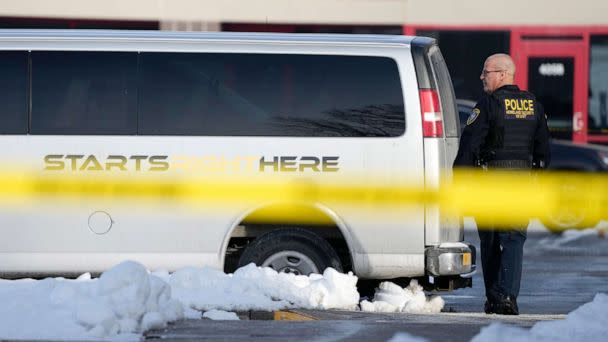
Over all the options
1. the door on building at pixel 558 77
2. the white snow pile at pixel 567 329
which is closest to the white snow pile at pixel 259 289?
the white snow pile at pixel 567 329

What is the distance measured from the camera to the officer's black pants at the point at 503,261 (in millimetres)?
10156

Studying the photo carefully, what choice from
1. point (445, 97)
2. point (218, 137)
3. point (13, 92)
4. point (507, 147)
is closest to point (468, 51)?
point (445, 97)

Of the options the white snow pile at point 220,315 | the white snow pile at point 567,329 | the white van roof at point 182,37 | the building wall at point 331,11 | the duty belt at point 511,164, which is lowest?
the white snow pile at point 220,315

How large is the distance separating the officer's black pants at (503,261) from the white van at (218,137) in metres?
0.16

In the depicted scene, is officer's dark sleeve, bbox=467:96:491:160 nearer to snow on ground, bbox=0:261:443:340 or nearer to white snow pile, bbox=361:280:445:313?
white snow pile, bbox=361:280:445:313

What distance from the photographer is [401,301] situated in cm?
1038

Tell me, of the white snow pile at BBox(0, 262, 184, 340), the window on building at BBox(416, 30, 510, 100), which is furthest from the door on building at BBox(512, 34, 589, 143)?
the white snow pile at BBox(0, 262, 184, 340)

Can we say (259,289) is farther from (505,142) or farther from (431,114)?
(505,142)

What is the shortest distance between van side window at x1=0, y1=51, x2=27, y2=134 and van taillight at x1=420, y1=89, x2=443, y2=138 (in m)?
2.71

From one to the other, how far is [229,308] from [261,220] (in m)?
1.17

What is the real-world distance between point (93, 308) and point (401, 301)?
335cm

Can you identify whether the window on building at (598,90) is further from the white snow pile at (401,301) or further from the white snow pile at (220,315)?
the white snow pile at (220,315)

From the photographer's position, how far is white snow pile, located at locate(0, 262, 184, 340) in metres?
7.40

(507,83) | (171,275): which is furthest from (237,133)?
(507,83)
